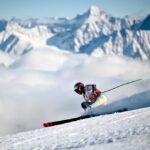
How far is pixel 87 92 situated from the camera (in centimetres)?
2683

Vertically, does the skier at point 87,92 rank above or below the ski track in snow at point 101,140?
above

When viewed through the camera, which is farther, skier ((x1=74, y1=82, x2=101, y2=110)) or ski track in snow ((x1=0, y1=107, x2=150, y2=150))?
skier ((x1=74, y1=82, x2=101, y2=110))

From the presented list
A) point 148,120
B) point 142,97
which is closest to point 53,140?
point 148,120

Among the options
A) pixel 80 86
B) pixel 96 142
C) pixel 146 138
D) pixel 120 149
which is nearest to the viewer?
pixel 120 149

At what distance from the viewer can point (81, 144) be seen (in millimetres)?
13273

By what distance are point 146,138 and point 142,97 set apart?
175427mm

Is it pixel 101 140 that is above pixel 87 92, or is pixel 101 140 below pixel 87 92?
below

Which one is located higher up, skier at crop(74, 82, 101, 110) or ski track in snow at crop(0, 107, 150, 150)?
skier at crop(74, 82, 101, 110)

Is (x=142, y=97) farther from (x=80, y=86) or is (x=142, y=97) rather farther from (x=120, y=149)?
(x=120, y=149)

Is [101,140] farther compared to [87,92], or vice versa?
[87,92]

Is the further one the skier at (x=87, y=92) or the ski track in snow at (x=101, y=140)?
the skier at (x=87, y=92)

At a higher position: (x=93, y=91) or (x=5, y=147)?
(x=93, y=91)

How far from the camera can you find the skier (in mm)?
26547

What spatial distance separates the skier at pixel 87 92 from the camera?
26.5m
